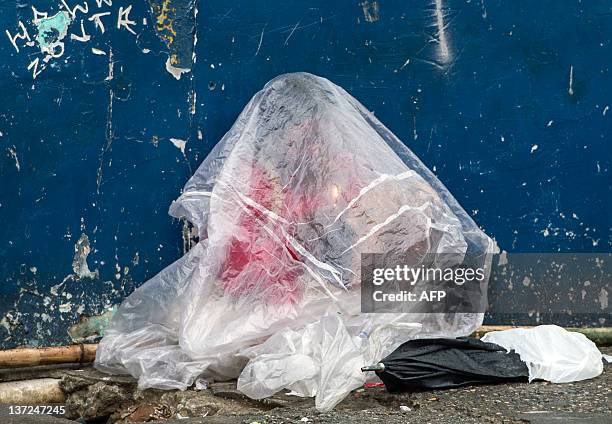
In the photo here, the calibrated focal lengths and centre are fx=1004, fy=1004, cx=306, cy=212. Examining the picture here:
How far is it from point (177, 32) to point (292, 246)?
1.19 meters

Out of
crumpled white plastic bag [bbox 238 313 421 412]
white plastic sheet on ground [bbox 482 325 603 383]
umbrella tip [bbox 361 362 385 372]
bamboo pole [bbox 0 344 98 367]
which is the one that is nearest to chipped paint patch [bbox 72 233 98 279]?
bamboo pole [bbox 0 344 98 367]

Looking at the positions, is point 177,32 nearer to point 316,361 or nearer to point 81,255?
point 81,255

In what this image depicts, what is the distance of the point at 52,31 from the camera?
4.46 meters

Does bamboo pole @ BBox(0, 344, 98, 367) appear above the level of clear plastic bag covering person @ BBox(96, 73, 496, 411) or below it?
below

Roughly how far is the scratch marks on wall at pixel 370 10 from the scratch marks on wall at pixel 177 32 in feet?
2.57

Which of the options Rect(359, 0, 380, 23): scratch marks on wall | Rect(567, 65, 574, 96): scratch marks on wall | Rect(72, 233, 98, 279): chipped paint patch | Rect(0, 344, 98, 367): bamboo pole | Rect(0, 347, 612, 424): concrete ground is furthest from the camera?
Rect(567, 65, 574, 96): scratch marks on wall

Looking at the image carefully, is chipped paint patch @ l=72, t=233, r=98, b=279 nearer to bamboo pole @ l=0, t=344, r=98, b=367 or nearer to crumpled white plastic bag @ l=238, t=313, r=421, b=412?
bamboo pole @ l=0, t=344, r=98, b=367

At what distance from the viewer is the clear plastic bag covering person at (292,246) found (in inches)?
159

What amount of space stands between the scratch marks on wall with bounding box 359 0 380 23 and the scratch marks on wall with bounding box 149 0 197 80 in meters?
0.78

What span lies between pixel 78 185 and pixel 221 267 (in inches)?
33.6

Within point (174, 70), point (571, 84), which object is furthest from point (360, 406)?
point (571, 84)

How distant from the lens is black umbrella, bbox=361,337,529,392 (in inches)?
150

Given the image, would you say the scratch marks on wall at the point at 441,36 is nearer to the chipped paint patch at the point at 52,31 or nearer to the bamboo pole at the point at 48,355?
the chipped paint patch at the point at 52,31

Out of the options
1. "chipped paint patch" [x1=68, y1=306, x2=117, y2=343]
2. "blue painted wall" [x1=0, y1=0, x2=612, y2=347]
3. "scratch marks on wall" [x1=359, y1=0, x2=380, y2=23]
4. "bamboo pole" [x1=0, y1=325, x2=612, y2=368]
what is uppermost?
"scratch marks on wall" [x1=359, y1=0, x2=380, y2=23]
